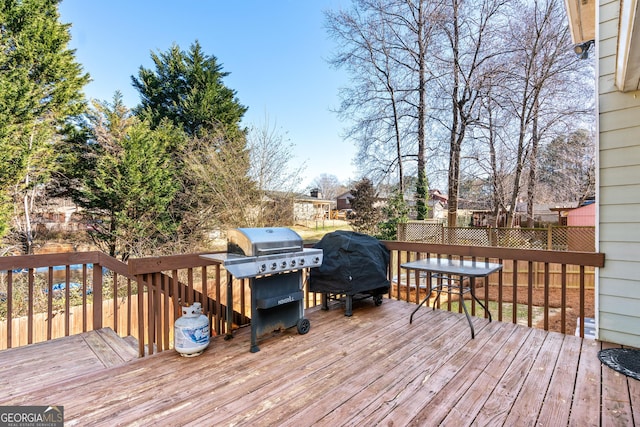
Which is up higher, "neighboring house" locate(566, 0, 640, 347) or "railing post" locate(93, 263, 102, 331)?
"neighboring house" locate(566, 0, 640, 347)

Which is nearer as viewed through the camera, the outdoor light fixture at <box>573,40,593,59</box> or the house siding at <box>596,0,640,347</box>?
the house siding at <box>596,0,640,347</box>

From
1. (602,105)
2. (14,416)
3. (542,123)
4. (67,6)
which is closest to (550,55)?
(542,123)

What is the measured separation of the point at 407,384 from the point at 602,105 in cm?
290

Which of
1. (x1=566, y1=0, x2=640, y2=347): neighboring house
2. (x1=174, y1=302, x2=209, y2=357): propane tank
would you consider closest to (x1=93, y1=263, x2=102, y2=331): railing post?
(x1=174, y1=302, x2=209, y2=357): propane tank

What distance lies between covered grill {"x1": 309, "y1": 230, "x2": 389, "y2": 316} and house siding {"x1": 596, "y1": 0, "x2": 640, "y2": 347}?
1903mm

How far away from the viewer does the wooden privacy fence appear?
6898 millimetres

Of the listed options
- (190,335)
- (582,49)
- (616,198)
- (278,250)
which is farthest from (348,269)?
(582,49)

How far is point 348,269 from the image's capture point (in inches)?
122

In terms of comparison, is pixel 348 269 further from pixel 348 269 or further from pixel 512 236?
pixel 512 236

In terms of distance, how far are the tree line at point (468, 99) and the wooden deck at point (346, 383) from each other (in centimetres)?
819

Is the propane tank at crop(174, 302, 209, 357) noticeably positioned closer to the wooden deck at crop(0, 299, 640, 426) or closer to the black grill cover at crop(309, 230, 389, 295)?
the wooden deck at crop(0, 299, 640, 426)

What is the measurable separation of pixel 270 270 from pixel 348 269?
3.42 ft

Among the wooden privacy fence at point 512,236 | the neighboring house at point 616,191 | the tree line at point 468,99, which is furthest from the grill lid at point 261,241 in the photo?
the tree line at point 468,99

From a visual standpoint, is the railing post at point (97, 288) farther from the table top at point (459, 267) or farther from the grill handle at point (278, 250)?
the table top at point (459, 267)
